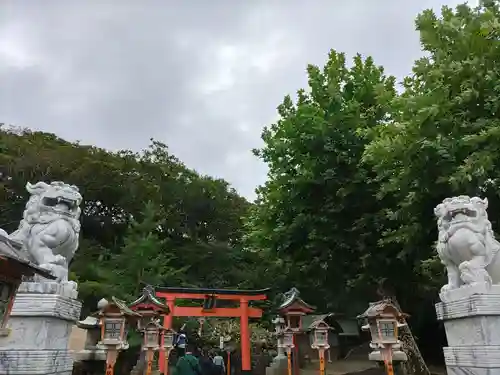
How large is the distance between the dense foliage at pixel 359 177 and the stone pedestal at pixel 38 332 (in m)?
6.70

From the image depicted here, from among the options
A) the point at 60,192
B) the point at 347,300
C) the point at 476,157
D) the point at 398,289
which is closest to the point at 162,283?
the point at 347,300

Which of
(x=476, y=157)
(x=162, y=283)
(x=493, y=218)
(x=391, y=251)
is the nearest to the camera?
(x=476, y=157)

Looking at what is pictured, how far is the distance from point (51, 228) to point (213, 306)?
9367 mm

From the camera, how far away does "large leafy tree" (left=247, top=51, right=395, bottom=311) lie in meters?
12.4

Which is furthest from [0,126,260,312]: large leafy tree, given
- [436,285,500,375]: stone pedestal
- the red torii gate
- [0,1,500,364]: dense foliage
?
[436,285,500,375]: stone pedestal

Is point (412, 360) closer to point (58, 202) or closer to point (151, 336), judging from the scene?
point (151, 336)

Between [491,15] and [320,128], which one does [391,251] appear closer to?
[320,128]

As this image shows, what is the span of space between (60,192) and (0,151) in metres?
19.6

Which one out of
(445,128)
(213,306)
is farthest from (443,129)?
(213,306)

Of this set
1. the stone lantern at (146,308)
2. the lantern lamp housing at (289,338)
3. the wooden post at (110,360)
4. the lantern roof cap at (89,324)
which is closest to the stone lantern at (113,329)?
the wooden post at (110,360)

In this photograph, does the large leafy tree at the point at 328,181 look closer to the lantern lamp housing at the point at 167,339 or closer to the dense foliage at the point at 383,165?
the dense foliage at the point at 383,165

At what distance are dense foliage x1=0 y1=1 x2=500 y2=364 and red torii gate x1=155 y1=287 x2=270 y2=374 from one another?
1.68 m

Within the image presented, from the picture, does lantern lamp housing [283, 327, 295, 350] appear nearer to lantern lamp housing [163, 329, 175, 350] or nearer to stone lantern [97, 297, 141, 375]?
lantern lamp housing [163, 329, 175, 350]

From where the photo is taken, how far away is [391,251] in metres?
12.2
